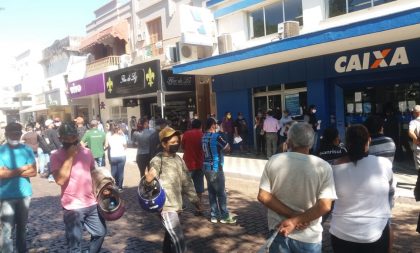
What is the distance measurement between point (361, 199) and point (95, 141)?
22.5 feet

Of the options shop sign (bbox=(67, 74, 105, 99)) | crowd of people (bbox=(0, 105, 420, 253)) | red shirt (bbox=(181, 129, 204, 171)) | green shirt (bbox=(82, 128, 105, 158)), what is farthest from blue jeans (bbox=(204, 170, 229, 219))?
shop sign (bbox=(67, 74, 105, 99))

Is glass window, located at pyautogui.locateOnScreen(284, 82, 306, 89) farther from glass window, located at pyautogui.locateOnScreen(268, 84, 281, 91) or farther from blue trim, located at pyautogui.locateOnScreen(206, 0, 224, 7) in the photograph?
blue trim, located at pyautogui.locateOnScreen(206, 0, 224, 7)

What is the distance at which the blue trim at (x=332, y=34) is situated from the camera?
7927mm

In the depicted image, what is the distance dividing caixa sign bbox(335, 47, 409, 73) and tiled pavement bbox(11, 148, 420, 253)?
3718 millimetres

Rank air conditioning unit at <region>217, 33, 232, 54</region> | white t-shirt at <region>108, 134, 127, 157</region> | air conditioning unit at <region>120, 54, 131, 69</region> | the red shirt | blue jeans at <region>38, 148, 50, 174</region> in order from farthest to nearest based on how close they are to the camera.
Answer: air conditioning unit at <region>120, 54, 131, 69</region> → air conditioning unit at <region>217, 33, 232, 54</region> → blue jeans at <region>38, 148, 50, 174</region> → white t-shirt at <region>108, 134, 127, 157</region> → the red shirt

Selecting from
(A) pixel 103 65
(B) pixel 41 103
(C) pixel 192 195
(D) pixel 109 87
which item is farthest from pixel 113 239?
(B) pixel 41 103

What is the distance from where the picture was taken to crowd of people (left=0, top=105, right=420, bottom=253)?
8.55ft

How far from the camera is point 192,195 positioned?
157 inches

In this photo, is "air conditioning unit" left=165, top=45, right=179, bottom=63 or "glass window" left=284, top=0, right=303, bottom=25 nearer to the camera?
"glass window" left=284, top=0, right=303, bottom=25

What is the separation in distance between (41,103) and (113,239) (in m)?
32.3

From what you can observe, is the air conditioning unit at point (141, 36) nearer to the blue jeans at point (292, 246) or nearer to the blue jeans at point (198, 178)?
the blue jeans at point (198, 178)

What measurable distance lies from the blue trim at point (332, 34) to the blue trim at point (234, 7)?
2905mm

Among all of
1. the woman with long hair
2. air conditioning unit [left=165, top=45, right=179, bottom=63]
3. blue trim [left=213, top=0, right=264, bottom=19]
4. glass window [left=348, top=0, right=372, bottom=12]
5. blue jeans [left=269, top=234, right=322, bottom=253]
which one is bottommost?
blue jeans [left=269, top=234, right=322, bottom=253]

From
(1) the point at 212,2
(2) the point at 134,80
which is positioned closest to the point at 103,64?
(2) the point at 134,80
